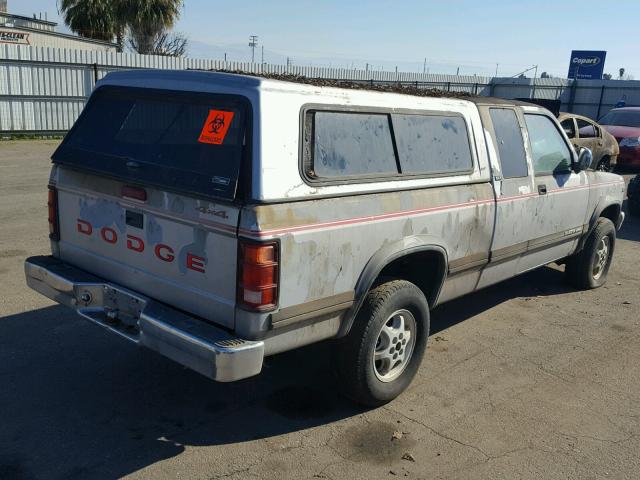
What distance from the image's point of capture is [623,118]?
1734cm

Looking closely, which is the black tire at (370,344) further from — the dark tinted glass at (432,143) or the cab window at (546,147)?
the cab window at (546,147)

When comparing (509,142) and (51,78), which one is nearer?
(509,142)

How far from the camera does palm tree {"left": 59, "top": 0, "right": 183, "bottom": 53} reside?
1177 inches

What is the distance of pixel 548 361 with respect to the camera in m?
4.98

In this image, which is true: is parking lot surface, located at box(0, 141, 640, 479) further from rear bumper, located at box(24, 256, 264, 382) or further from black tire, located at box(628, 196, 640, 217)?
black tire, located at box(628, 196, 640, 217)

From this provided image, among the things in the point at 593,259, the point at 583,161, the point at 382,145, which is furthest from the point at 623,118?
the point at 382,145

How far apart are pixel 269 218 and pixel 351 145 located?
2.71 ft

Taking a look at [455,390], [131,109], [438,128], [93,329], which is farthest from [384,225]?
[93,329]

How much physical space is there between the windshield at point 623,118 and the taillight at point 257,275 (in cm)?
1669

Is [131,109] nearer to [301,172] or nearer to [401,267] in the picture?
[301,172]

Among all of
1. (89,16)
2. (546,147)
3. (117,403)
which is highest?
(89,16)

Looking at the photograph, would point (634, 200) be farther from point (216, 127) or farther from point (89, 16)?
point (89, 16)

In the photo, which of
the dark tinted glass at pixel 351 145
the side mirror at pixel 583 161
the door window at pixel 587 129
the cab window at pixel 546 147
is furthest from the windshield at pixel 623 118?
the dark tinted glass at pixel 351 145

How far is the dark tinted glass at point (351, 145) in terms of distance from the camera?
349 cm
